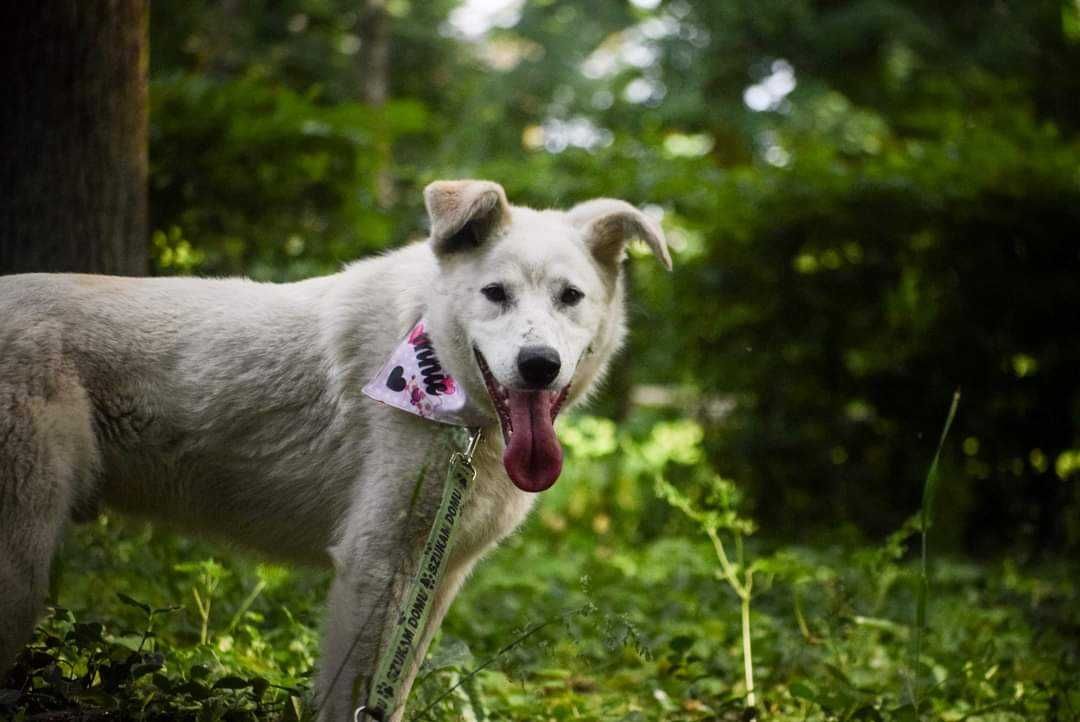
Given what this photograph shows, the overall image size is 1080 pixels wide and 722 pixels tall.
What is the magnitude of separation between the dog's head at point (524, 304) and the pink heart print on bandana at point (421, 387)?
0.05 m

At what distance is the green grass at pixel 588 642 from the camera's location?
2926mm

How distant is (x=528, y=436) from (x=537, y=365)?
222 mm

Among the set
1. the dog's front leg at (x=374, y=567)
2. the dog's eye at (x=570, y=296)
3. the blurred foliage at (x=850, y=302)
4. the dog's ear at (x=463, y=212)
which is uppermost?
the dog's ear at (x=463, y=212)

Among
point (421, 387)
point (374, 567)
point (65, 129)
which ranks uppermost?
point (65, 129)

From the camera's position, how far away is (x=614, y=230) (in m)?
3.26

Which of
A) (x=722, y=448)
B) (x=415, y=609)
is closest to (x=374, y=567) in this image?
(x=415, y=609)

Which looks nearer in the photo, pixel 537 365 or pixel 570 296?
pixel 537 365

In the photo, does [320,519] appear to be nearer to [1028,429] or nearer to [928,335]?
[928,335]

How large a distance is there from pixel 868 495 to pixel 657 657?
12.2 ft

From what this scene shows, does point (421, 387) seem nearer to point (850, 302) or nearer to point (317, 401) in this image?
point (317, 401)

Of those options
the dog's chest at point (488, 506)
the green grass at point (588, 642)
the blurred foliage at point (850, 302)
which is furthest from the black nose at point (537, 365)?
the blurred foliage at point (850, 302)

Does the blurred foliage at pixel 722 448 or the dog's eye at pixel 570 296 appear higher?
the dog's eye at pixel 570 296

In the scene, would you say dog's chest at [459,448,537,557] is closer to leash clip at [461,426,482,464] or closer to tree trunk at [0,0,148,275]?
leash clip at [461,426,482,464]

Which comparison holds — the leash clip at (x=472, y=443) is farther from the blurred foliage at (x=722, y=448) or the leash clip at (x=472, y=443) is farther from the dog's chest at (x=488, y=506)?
the blurred foliage at (x=722, y=448)
